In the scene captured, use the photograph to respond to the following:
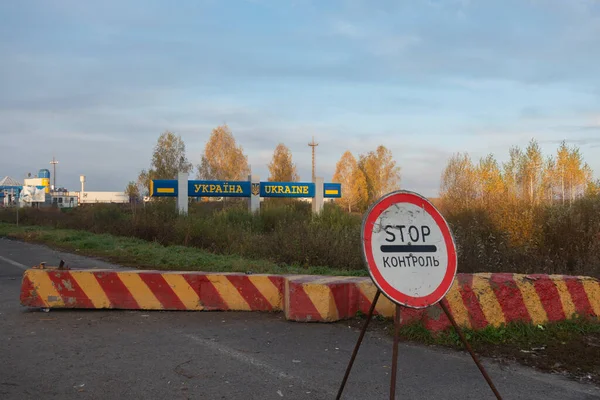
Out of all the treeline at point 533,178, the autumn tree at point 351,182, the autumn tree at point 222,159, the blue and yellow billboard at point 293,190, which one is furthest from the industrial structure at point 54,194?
the treeline at point 533,178

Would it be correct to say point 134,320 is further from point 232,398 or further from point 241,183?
point 241,183

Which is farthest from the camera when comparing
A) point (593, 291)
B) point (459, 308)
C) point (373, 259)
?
point (593, 291)

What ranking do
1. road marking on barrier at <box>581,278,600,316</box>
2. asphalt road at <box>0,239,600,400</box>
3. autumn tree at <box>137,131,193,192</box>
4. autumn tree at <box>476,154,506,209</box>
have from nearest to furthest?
asphalt road at <box>0,239,600,400</box> < road marking on barrier at <box>581,278,600,316</box> < autumn tree at <box>476,154,506,209</box> < autumn tree at <box>137,131,193,192</box>

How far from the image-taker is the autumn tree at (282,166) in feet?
189

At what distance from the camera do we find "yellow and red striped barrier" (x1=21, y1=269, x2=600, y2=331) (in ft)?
20.4

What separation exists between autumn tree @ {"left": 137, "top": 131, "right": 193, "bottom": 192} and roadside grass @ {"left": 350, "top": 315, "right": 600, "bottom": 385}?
162 feet

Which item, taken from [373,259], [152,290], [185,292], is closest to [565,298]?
[373,259]

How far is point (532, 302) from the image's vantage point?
20.7ft

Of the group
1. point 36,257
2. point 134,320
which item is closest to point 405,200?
point 134,320

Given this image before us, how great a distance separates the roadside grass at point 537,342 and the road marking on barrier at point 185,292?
2819mm

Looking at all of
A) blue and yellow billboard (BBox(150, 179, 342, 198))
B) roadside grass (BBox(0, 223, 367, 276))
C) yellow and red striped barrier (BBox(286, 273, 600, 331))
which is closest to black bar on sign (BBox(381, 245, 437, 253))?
yellow and red striped barrier (BBox(286, 273, 600, 331))

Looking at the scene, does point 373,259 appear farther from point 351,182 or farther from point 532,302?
point 351,182

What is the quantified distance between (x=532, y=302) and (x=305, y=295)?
9.66 ft

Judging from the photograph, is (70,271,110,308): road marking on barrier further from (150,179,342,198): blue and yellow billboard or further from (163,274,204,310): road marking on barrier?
(150,179,342,198): blue and yellow billboard
